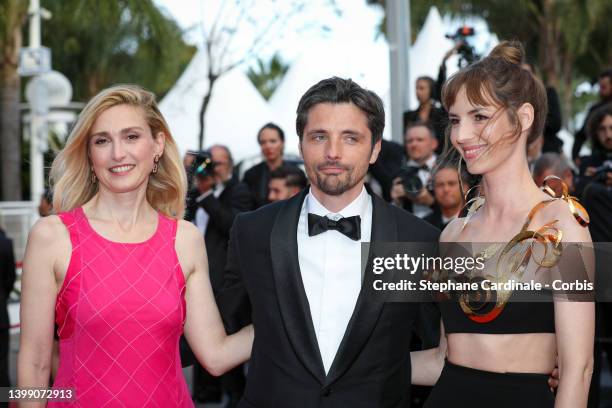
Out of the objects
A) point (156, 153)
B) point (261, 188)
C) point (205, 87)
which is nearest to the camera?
point (156, 153)

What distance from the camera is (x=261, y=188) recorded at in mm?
9266

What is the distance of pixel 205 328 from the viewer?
150 inches

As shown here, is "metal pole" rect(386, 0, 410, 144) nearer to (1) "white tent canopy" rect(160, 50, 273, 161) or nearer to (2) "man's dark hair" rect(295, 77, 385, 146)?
(2) "man's dark hair" rect(295, 77, 385, 146)

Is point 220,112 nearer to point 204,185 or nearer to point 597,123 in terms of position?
point 204,185

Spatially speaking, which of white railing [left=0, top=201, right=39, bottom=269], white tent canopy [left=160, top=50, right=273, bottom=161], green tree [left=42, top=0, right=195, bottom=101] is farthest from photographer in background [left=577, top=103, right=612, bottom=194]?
green tree [left=42, top=0, right=195, bottom=101]

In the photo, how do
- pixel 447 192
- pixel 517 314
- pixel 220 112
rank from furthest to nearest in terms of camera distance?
pixel 220 112 → pixel 447 192 → pixel 517 314

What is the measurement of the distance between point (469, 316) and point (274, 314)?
767 millimetres

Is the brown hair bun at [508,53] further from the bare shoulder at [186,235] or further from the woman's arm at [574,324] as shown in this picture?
the bare shoulder at [186,235]

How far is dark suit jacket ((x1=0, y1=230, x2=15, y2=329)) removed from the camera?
22.8 feet

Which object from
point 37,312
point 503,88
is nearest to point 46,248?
point 37,312

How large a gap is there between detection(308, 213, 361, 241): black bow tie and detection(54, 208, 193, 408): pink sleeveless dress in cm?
64

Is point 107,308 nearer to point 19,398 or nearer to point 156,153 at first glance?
point 19,398

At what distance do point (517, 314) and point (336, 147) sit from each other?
959 mm

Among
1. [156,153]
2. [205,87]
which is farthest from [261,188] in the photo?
[205,87]
